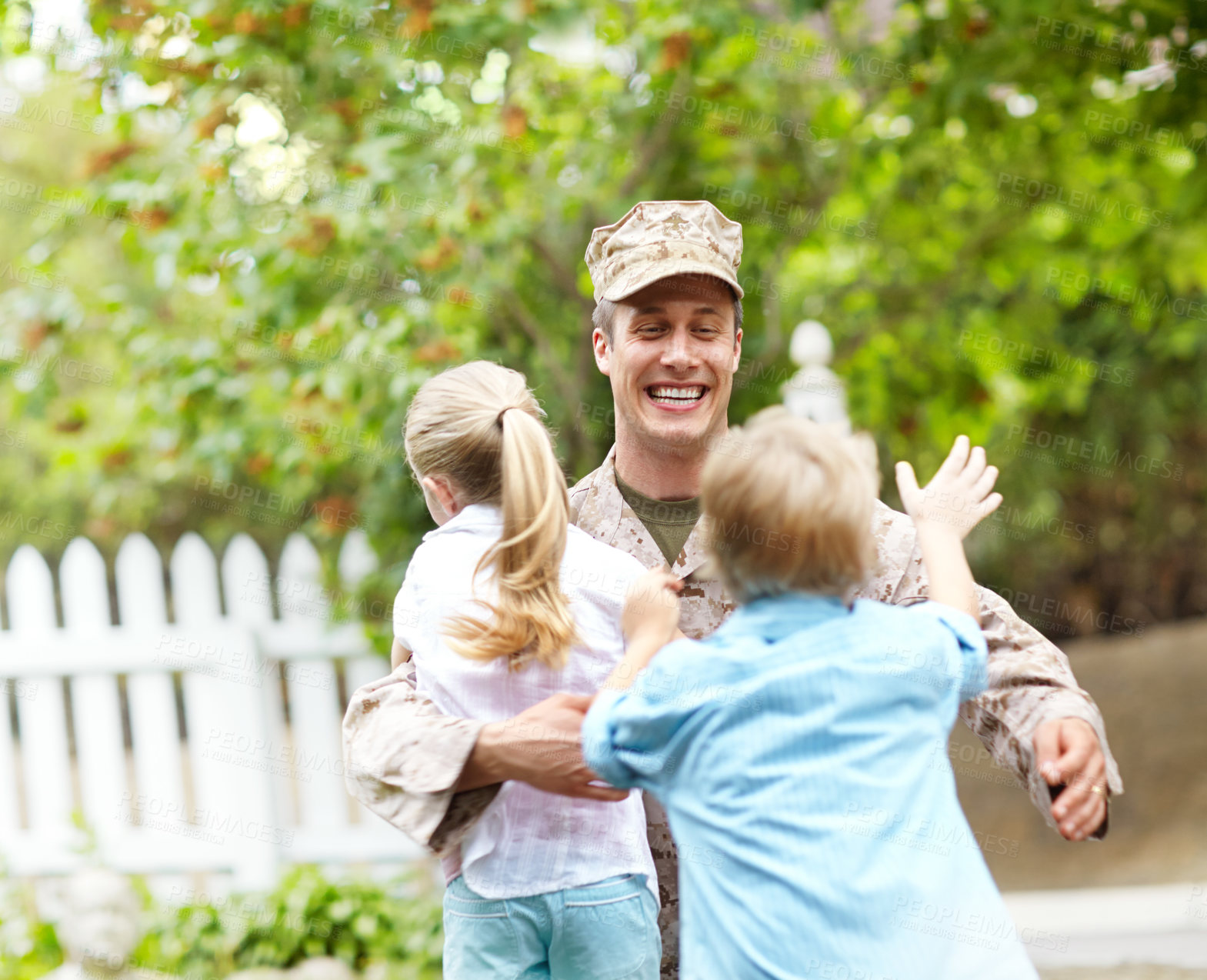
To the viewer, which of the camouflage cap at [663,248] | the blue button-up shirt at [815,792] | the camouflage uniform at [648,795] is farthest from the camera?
the camouflage cap at [663,248]

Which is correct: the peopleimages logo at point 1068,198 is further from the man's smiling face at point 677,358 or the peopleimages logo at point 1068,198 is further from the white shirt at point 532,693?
the white shirt at point 532,693

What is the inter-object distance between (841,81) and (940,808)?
429 cm

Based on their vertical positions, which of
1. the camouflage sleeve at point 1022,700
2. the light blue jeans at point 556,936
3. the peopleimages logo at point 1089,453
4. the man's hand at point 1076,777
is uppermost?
the peopleimages logo at point 1089,453

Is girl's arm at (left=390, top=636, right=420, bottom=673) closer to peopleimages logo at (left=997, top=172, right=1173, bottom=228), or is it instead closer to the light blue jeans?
the light blue jeans

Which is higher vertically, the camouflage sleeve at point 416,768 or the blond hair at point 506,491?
the blond hair at point 506,491

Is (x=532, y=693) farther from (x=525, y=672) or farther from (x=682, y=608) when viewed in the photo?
(x=682, y=608)

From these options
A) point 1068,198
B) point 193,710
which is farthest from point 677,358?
point 193,710

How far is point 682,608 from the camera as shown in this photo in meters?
2.21

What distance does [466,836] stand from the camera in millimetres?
1840

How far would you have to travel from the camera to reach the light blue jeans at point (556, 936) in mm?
1808

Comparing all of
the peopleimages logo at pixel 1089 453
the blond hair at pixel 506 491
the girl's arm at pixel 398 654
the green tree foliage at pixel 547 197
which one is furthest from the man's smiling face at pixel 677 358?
the peopleimages logo at pixel 1089 453

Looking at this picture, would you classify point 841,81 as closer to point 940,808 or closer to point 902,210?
point 902,210

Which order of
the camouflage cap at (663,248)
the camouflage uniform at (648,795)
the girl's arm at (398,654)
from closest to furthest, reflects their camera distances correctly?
the camouflage uniform at (648,795)
the girl's arm at (398,654)
the camouflage cap at (663,248)

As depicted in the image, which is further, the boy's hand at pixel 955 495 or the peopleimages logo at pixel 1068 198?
the peopleimages logo at pixel 1068 198
